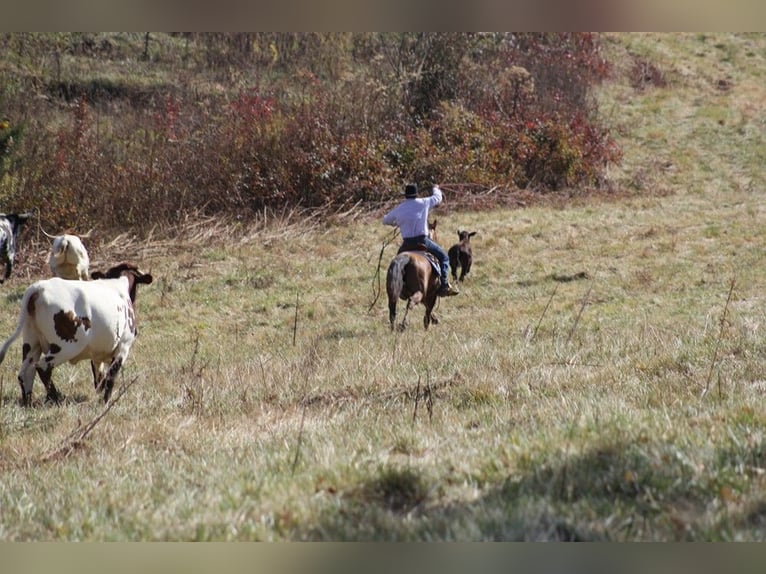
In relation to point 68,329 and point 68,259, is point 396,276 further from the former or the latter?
point 68,329

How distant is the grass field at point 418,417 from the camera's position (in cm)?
394

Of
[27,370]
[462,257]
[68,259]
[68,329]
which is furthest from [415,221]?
[27,370]

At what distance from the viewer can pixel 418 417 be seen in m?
6.15

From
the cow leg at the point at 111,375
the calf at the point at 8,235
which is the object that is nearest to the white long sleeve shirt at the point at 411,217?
the cow leg at the point at 111,375

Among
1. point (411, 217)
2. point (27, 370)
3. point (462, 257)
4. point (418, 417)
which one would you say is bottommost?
point (462, 257)

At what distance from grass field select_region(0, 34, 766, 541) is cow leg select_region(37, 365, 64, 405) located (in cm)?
22

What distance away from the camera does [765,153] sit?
30.9 metres

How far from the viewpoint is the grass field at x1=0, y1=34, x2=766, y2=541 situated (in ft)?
12.9

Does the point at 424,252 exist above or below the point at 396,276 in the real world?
above

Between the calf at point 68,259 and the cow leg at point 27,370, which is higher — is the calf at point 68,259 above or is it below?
above

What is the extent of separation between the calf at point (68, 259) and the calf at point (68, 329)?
628mm

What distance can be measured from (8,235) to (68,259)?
9.23 meters

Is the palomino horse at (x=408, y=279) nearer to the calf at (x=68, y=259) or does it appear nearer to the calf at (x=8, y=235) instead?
the calf at (x=68, y=259)

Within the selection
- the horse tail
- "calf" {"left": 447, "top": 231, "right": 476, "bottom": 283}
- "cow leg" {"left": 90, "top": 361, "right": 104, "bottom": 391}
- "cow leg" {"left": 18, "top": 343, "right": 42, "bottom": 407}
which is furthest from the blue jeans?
"cow leg" {"left": 18, "top": 343, "right": 42, "bottom": 407}
